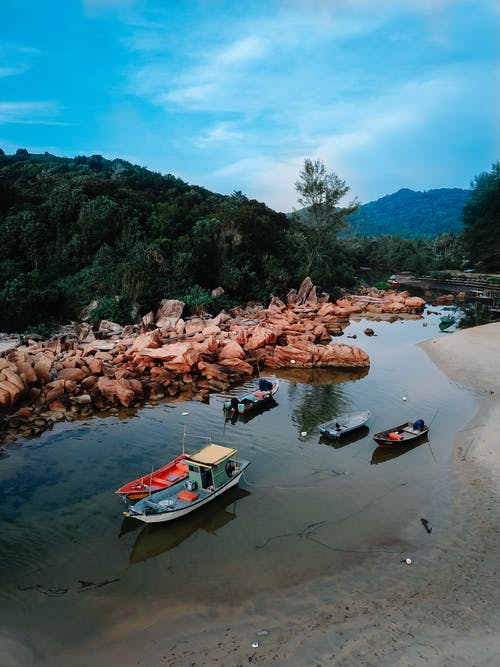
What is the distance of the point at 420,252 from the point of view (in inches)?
3735

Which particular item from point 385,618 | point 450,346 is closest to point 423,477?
point 385,618

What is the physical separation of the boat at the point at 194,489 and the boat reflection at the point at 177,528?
0.73ft

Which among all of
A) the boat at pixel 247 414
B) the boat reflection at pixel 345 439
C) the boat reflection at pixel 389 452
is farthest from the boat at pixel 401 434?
the boat at pixel 247 414

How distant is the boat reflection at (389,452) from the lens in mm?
15258

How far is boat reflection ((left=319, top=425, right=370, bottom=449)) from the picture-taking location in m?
16.4

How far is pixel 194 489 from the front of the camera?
12.4 metres

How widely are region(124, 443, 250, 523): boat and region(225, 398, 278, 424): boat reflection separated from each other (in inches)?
215

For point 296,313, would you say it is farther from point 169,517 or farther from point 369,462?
point 169,517

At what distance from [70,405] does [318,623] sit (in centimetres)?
1480

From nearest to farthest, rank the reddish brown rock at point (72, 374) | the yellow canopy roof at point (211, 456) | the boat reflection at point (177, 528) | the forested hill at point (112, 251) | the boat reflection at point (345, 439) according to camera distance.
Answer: the boat reflection at point (177, 528) → the yellow canopy roof at point (211, 456) → the boat reflection at point (345, 439) → the reddish brown rock at point (72, 374) → the forested hill at point (112, 251)

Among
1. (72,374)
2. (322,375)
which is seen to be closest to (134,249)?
(72,374)

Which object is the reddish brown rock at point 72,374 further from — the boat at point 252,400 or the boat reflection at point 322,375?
the boat reflection at point 322,375

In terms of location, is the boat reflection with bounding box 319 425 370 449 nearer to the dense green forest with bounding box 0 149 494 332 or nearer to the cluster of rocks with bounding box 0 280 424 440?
the cluster of rocks with bounding box 0 280 424 440

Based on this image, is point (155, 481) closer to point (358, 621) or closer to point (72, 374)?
point (358, 621)
